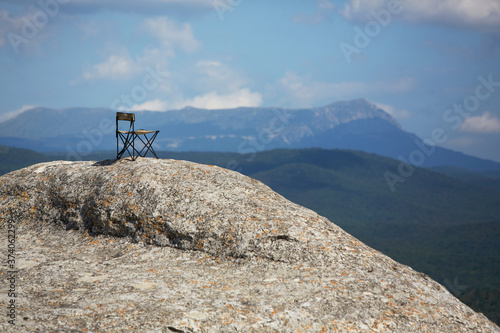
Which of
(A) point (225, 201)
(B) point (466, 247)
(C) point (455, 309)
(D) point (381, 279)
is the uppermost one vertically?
(A) point (225, 201)

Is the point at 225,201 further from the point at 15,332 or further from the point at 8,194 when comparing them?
the point at 8,194

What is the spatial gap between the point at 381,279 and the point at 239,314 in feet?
15.9

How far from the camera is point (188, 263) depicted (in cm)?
1420

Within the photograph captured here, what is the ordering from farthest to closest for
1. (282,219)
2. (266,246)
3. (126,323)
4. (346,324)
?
(282,219) < (266,246) < (346,324) < (126,323)

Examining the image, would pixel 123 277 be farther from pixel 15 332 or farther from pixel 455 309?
pixel 455 309

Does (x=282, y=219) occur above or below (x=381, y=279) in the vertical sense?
above

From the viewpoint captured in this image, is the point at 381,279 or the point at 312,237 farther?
the point at 312,237

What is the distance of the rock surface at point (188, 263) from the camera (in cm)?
1115

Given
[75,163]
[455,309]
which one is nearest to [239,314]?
[455,309]

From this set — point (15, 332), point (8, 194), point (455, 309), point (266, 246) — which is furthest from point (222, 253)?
point (8, 194)

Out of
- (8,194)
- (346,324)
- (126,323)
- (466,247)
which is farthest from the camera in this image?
(466,247)

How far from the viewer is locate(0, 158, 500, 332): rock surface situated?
36.6ft

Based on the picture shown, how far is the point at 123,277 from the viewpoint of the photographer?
520 inches

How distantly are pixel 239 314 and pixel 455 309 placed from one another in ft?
22.6
